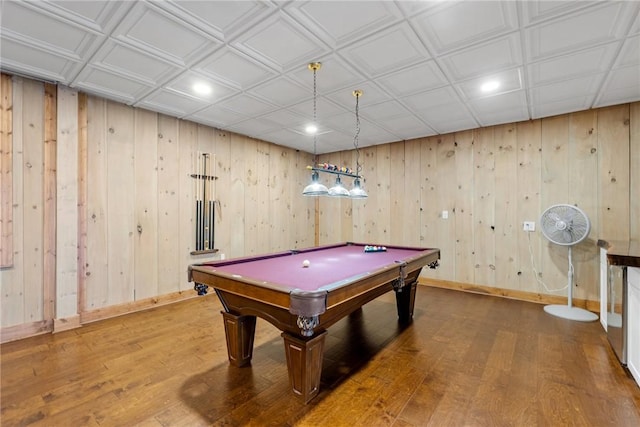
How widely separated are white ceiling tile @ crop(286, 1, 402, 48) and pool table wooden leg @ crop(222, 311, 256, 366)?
2.17 meters

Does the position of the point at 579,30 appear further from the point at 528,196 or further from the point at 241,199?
the point at 241,199

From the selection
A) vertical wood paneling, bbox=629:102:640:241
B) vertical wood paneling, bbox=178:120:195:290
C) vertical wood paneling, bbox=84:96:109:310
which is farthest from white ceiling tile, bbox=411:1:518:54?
vertical wood paneling, bbox=84:96:109:310

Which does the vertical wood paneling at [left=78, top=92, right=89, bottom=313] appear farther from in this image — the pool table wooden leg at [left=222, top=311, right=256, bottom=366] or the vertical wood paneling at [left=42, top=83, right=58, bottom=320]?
the pool table wooden leg at [left=222, top=311, right=256, bottom=366]

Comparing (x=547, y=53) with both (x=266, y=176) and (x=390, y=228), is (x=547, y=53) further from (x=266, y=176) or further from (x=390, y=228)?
(x=266, y=176)

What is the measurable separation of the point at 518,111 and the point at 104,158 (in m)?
5.04

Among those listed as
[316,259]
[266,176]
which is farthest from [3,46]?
[266,176]

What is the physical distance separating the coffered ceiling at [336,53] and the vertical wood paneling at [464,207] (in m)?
0.90

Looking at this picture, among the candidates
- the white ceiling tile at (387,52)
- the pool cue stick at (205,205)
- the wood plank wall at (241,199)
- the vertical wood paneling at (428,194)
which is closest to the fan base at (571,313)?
the wood plank wall at (241,199)

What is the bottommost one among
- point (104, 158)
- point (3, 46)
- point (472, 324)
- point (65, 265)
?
point (472, 324)

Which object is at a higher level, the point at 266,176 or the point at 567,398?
the point at 266,176

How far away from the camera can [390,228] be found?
5293 mm

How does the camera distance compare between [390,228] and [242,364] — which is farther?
[390,228]

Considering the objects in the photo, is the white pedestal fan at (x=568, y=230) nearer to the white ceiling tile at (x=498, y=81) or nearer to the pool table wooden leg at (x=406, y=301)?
the white ceiling tile at (x=498, y=81)

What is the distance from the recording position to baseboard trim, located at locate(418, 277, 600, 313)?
3.65 meters
